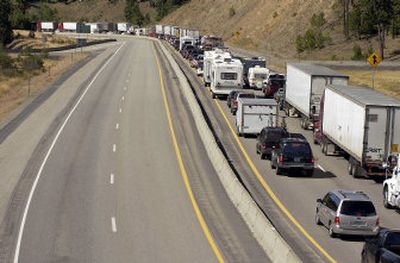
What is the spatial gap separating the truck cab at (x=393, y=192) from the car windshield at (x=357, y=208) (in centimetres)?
493

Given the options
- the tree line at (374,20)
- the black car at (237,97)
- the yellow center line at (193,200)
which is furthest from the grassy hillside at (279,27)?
the yellow center line at (193,200)

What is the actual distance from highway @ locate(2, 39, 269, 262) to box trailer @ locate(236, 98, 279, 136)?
3155 millimetres

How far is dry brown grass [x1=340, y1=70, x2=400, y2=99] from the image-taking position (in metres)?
71.6

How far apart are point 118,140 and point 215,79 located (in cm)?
2006

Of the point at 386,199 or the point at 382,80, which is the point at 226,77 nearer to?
the point at 382,80

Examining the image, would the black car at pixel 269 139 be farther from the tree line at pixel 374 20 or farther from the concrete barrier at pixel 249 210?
the tree line at pixel 374 20

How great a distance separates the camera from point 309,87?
50.4 meters

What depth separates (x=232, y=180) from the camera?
109ft

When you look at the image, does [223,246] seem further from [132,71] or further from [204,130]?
[132,71]

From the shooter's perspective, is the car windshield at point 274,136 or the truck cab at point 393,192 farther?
the car windshield at point 274,136

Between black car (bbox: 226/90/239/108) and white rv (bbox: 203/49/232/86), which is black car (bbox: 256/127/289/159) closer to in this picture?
black car (bbox: 226/90/239/108)

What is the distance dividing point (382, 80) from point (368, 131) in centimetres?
4396

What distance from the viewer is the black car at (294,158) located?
37375 mm

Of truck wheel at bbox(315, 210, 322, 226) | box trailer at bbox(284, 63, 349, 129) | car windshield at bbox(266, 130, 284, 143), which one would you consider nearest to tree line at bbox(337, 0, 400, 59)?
box trailer at bbox(284, 63, 349, 129)
